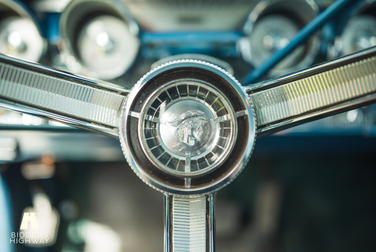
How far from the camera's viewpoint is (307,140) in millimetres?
1046

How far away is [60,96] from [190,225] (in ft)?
1.23

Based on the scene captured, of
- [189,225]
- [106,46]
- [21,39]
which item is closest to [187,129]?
[189,225]

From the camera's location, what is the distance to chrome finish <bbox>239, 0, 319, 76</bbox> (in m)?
1.04

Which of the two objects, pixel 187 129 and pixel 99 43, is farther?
pixel 99 43

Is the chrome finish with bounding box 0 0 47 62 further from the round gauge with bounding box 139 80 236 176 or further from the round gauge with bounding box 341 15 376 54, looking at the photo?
the round gauge with bounding box 341 15 376 54

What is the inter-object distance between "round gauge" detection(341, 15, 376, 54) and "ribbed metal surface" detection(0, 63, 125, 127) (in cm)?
95

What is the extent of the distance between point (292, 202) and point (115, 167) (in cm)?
77

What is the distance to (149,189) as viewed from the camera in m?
1.17

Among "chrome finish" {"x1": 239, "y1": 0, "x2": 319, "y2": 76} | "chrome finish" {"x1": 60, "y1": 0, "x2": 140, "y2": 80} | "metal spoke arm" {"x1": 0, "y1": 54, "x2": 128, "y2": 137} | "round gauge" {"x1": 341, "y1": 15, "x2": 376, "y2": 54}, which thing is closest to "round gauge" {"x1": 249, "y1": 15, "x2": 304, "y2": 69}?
"chrome finish" {"x1": 239, "y1": 0, "x2": 319, "y2": 76}

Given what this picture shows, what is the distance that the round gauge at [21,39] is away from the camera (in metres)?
1.04

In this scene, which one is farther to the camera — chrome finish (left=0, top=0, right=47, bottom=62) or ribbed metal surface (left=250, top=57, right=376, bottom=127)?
chrome finish (left=0, top=0, right=47, bottom=62)

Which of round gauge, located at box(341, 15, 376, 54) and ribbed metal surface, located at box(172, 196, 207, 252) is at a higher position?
round gauge, located at box(341, 15, 376, 54)

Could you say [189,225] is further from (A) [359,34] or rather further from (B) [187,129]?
(A) [359,34]

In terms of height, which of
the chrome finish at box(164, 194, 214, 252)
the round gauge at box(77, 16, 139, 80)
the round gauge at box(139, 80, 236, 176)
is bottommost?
the chrome finish at box(164, 194, 214, 252)
